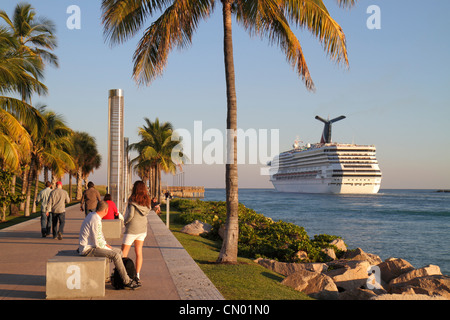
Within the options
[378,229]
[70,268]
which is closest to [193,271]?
[70,268]

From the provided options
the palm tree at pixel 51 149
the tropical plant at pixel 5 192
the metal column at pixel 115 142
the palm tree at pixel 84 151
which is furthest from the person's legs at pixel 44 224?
the palm tree at pixel 84 151

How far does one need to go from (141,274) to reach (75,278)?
1.76m

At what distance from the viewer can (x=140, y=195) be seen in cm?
673

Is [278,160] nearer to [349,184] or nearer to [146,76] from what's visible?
[349,184]

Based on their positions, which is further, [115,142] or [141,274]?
[115,142]

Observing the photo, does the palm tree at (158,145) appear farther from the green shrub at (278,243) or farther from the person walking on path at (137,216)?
the person walking on path at (137,216)

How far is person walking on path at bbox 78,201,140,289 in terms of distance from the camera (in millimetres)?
6137

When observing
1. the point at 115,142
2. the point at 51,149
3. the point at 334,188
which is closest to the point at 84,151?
the point at 51,149

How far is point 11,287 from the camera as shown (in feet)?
20.5

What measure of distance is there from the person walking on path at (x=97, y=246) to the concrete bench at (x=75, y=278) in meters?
0.34

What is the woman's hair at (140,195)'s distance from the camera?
668 centimetres

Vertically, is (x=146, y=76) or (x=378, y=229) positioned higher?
(x=146, y=76)

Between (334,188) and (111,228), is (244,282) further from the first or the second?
(334,188)
